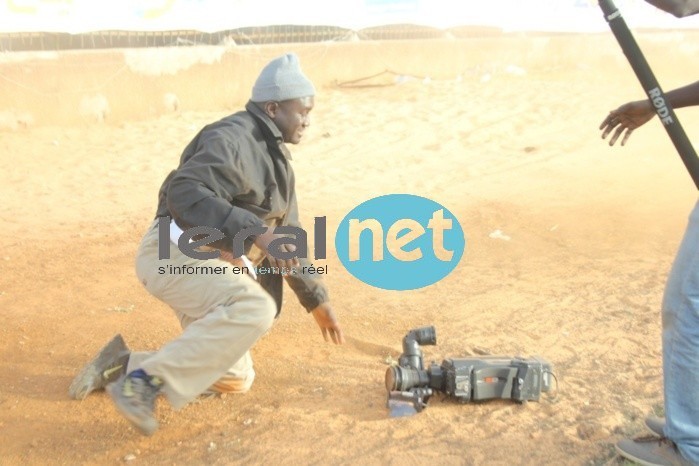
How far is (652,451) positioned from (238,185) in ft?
7.10

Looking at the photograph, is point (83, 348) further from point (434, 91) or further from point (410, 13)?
point (410, 13)

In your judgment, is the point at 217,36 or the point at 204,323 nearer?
the point at 204,323

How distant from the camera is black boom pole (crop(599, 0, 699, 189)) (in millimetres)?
2941

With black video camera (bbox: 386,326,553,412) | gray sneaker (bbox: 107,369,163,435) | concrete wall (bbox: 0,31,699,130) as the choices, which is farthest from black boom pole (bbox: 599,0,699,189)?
concrete wall (bbox: 0,31,699,130)

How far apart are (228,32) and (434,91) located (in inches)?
126

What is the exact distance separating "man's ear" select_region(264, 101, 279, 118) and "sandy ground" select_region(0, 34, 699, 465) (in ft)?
4.80

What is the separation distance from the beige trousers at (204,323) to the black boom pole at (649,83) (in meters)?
1.89

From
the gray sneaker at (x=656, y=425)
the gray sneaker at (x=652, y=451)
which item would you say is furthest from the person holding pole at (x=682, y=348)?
the gray sneaker at (x=656, y=425)

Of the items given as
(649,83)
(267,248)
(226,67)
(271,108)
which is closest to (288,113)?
(271,108)

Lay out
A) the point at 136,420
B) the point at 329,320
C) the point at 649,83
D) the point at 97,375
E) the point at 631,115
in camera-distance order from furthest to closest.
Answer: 1. the point at 329,320
2. the point at 97,375
3. the point at 631,115
4. the point at 136,420
5. the point at 649,83

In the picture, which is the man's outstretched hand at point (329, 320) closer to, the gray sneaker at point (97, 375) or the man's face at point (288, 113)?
the man's face at point (288, 113)

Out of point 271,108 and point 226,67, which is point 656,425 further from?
point 226,67

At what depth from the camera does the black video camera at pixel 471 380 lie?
3824 millimetres

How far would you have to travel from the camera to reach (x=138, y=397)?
135 inches
